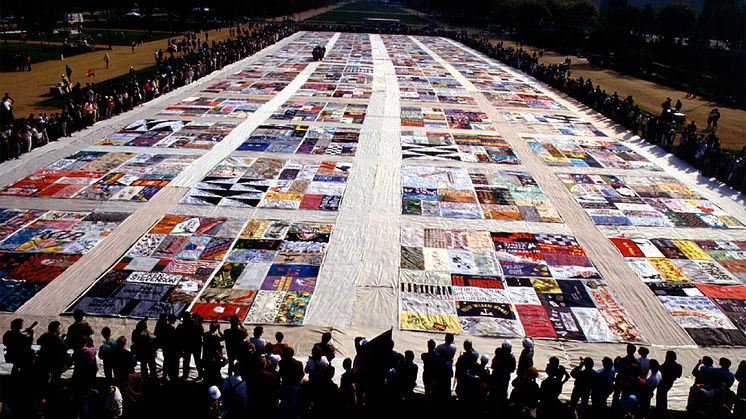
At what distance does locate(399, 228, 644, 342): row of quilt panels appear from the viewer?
13086 millimetres

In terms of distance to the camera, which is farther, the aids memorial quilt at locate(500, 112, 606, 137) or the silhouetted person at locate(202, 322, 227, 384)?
the aids memorial quilt at locate(500, 112, 606, 137)

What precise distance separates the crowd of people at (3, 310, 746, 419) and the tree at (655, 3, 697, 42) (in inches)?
2819

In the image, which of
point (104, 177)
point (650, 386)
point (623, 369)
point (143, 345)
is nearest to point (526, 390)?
point (623, 369)

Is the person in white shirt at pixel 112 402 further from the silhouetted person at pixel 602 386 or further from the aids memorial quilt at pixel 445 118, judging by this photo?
the aids memorial quilt at pixel 445 118

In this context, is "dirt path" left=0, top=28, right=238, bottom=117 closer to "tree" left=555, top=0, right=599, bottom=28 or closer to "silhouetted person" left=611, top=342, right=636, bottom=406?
"silhouetted person" left=611, top=342, right=636, bottom=406

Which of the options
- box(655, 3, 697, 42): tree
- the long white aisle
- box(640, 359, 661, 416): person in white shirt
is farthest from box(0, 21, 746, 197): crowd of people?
box(655, 3, 697, 42): tree

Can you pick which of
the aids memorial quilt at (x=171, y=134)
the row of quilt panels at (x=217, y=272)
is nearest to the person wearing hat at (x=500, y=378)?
the row of quilt panels at (x=217, y=272)

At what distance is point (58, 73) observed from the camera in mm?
41906

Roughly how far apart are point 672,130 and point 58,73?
140 feet

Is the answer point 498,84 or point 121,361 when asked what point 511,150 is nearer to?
point 498,84

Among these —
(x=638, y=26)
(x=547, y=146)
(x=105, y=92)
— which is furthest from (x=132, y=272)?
(x=638, y=26)

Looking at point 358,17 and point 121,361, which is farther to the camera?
point 358,17

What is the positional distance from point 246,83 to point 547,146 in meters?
24.3

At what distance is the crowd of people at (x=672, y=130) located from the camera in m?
23.3
